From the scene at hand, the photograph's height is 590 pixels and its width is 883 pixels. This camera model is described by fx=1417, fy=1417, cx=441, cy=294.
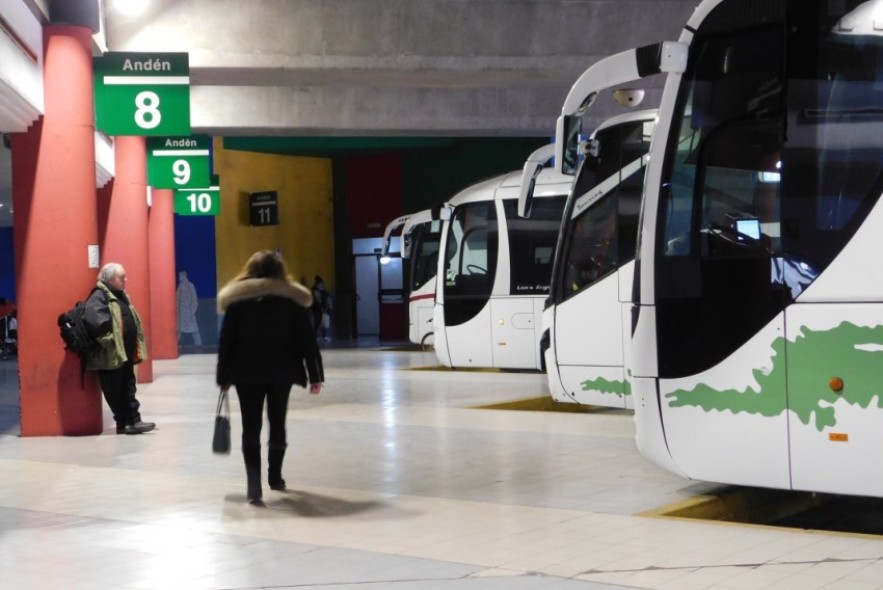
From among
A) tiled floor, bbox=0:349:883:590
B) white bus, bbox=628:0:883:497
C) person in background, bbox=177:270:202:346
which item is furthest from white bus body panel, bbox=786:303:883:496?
person in background, bbox=177:270:202:346

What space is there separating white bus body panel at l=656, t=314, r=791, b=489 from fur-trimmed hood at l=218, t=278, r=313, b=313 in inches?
99.7

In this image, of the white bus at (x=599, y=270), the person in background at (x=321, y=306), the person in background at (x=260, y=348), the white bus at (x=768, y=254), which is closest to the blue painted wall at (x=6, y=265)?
the person in background at (x=321, y=306)

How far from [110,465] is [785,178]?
243 inches

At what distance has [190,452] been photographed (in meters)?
12.4

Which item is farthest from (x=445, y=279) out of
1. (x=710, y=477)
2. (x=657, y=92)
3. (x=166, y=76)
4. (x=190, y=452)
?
(x=710, y=477)

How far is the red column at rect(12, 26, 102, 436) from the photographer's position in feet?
44.7

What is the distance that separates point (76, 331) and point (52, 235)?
3.42ft

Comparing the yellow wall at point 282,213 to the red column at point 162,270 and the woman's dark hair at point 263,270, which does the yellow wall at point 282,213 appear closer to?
the red column at point 162,270

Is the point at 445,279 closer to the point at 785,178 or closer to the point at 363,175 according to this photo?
the point at 785,178

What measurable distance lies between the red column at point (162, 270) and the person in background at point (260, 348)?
19.5 metres

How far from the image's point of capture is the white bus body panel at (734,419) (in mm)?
8086

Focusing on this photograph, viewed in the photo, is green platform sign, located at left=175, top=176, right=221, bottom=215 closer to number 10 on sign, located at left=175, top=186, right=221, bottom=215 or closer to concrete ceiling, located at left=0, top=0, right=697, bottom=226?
number 10 on sign, located at left=175, top=186, right=221, bottom=215

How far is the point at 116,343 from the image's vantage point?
44.3ft

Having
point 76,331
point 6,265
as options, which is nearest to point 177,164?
point 76,331
